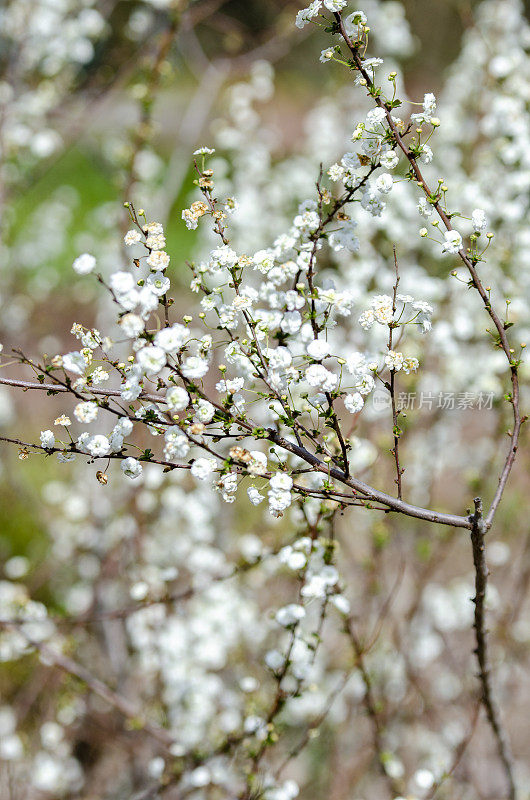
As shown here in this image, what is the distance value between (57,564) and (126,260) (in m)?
2.18

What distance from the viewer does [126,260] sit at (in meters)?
2.97

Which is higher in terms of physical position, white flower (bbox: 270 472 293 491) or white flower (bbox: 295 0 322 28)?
white flower (bbox: 295 0 322 28)

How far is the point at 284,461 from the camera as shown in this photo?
1.55 meters

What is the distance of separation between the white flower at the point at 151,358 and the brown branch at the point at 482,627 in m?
0.67

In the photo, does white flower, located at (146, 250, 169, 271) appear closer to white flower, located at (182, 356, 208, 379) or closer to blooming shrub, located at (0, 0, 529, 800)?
blooming shrub, located at (0, 0, 529, 800)

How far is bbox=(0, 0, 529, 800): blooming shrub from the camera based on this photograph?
133 centimetres

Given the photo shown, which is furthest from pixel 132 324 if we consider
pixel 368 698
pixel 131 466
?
pixel 368 698

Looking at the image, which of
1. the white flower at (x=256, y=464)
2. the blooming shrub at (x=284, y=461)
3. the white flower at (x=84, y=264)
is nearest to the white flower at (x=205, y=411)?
the blooming shrub at (x=284, y=461)

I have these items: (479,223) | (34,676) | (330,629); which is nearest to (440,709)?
(330,629)

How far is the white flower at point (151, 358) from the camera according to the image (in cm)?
119

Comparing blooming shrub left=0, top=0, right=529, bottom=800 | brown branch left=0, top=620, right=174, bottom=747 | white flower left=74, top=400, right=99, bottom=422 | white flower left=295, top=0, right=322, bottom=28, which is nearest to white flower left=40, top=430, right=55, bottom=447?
blooming shrub left=0, top=0, right=529, bottom=800

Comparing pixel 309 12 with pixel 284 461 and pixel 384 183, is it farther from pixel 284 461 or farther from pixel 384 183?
pixel 284 461

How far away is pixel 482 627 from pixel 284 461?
62 cm

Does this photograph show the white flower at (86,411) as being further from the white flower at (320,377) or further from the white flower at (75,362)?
the white flower at (320,377)
